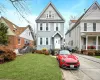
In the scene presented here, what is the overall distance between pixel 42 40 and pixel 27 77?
20887 mm

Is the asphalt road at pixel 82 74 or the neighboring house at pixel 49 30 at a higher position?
the neighboring house at pixel 49 30

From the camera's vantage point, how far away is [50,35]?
2833 centimetres

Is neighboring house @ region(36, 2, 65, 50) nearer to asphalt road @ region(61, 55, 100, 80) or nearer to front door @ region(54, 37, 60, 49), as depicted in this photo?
front door @ region(54, 37, 60, 49)

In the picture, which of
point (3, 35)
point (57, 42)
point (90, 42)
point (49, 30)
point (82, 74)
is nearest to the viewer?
point (82, 74)

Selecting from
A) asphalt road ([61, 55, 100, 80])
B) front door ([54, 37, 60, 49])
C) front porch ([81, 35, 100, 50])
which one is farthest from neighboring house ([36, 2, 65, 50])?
asphalt road ([61, 55, 100, 80])

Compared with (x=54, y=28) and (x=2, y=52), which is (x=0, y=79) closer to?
(x=2, y=52)

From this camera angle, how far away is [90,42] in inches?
1161

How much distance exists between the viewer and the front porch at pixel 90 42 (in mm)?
27734

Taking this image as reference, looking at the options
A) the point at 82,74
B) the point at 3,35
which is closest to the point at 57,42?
the point at 3,35

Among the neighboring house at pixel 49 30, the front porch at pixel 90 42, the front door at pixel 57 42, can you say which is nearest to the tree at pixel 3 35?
the neighboring house at pixel 49 30

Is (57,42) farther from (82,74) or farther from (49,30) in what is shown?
(82,74)

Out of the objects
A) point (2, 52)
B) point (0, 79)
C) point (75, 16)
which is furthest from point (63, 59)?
point (75, 16)

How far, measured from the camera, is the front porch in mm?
27734

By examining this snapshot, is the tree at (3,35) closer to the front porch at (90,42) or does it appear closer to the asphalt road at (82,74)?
the front porch at (90,42)
